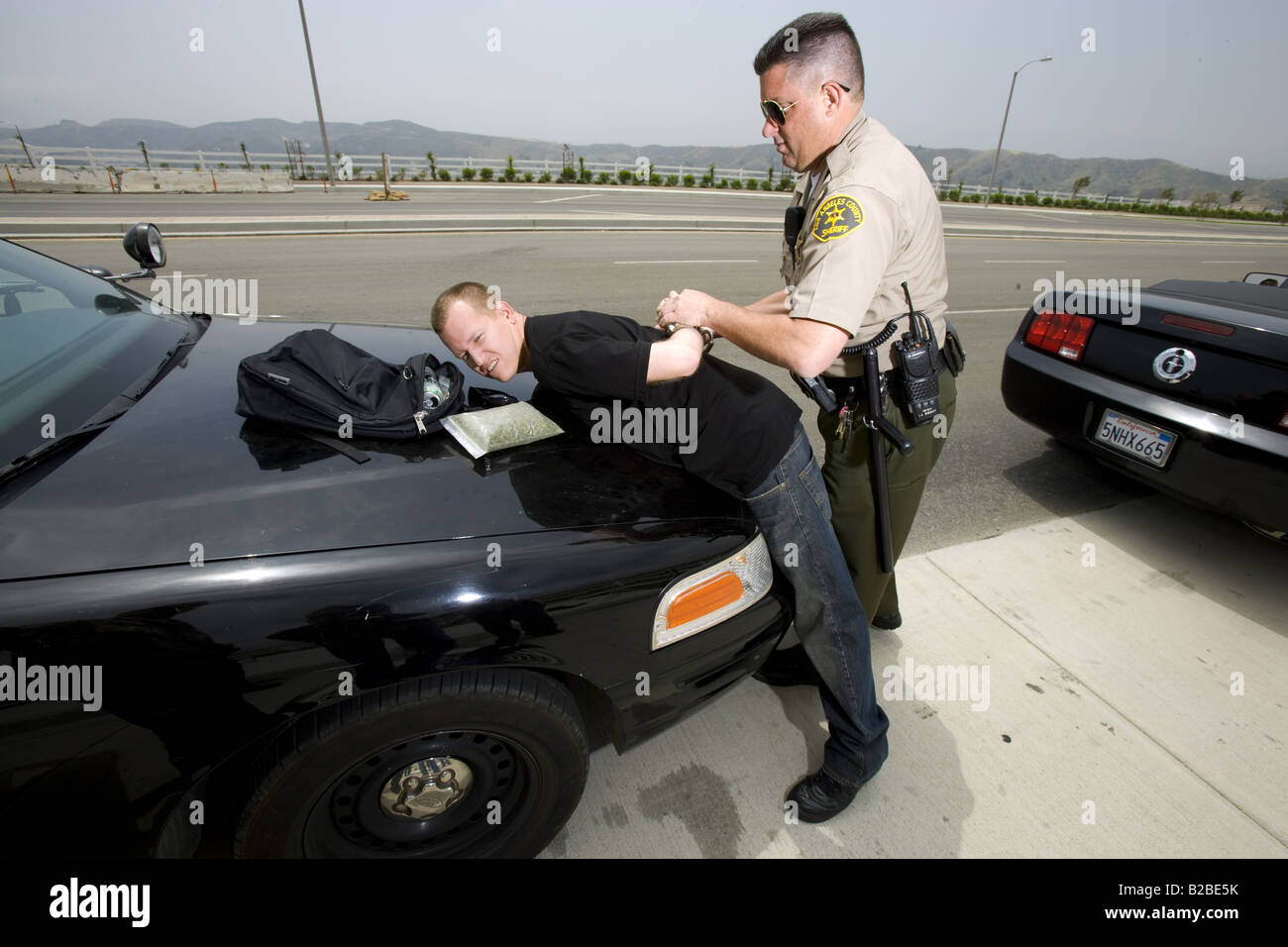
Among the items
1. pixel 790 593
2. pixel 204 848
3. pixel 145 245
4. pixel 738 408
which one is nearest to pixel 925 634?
pixel 790 593

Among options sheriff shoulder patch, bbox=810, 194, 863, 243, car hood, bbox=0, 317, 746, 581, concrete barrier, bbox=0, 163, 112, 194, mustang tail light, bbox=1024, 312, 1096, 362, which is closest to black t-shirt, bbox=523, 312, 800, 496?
car hood, bbox=0, 317, 746, 581

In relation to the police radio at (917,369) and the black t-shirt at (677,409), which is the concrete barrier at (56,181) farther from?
the police radio at (917,369)

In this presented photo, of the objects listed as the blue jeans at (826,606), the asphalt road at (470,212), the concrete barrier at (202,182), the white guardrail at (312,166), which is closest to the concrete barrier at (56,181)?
the concrete barrier at (202,182)

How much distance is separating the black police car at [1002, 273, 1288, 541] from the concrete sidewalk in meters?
0.58

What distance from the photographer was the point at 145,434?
1.53 meters

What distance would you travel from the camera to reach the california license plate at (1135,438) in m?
2.76

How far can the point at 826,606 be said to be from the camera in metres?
1.80

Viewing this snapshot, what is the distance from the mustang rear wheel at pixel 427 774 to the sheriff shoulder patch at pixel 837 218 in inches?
52.6

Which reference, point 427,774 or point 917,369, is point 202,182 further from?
point 917,369

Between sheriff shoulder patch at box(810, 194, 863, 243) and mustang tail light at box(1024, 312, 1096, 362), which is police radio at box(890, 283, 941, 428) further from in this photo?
mustang tail light at box(1024, 312, 1096, 362)

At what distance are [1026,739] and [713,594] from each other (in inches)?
54.7

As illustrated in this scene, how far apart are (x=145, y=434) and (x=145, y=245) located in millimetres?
1902

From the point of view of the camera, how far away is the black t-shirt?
1594 mm

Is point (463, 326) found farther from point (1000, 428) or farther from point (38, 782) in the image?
point (1000, 428)
